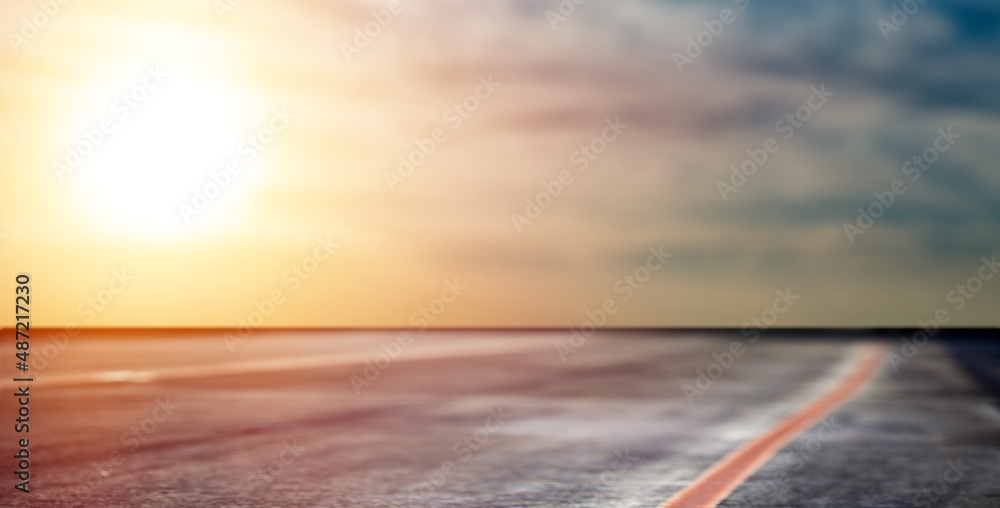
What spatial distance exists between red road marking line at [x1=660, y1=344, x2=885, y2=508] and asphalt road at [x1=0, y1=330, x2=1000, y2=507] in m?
0.07

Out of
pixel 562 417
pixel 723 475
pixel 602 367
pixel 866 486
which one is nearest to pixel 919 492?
pixel 866 486

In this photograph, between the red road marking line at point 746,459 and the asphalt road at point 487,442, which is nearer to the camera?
the red road marking line at point 746,459

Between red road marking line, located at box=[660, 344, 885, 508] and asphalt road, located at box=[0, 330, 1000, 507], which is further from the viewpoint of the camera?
asphalt road, located at box=[0, 330, 1000, 507]

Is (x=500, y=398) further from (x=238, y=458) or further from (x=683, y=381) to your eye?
(x=238, y=458)

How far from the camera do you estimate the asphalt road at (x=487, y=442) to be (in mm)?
8695

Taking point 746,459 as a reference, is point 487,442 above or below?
above

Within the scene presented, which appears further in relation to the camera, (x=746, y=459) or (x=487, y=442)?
(x=487, y=442)

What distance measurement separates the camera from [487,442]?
476 inches

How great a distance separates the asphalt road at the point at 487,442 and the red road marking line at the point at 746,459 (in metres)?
0.07

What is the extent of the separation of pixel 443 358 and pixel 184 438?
23.4 metres

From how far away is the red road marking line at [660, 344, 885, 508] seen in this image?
27.7ft

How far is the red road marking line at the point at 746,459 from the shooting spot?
332 inches

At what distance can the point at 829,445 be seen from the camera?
11.8 meters

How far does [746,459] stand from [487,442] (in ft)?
8.59
